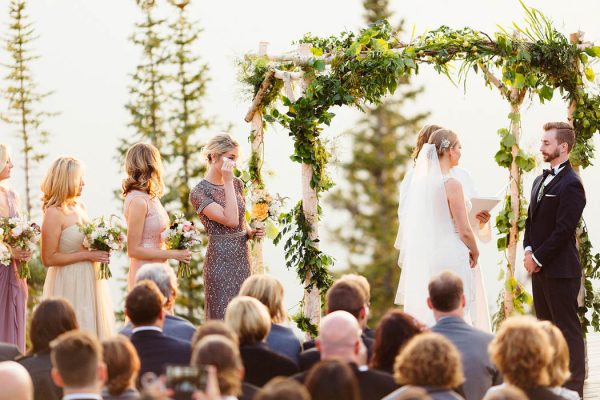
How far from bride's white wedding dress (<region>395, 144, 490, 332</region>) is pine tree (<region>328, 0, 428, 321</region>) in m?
25.1

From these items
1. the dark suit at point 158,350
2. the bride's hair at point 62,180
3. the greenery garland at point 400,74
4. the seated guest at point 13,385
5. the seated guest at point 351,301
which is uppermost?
the greenery garland at point 400,74

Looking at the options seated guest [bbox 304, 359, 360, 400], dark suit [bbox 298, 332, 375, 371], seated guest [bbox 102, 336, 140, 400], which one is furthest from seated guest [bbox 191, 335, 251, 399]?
dark suit [bbox 298, 332, 375, 371]

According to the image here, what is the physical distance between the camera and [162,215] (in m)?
6.70

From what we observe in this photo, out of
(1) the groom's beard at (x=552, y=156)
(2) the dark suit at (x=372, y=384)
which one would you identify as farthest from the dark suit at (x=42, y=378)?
(1) the groom's beard at (x=552, y=156)

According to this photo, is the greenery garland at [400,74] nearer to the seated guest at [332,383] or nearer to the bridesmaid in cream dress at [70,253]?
the bridesmaid in cream dress at [70,253]

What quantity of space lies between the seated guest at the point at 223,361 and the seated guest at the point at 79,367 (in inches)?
13.8

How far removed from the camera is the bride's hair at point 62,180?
641 cm

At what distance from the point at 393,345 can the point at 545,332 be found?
0.62m

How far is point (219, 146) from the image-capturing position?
6.60 m

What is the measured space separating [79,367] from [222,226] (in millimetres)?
3373

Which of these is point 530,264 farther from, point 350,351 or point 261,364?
point 350,351

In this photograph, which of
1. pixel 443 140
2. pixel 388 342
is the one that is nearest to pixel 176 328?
pixel 388 342

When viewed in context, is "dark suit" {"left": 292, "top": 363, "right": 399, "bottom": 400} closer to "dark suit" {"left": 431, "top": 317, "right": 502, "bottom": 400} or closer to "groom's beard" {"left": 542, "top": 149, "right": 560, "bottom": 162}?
"dark suit" {"left": 431, "top": 317, "right": 502, "bottom": 400}

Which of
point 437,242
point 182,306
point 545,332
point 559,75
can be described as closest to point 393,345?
point 545,332
